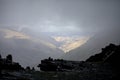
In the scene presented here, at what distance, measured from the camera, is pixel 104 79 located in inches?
830

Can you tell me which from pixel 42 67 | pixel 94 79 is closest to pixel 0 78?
pixel 94 79

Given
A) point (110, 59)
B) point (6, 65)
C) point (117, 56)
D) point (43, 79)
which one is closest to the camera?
point (43, 79)

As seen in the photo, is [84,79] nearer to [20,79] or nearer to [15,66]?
[20,79]

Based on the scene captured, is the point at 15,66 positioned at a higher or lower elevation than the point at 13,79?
higher

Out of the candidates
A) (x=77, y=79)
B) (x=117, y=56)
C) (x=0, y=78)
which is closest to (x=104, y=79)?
(x=77, y=79)

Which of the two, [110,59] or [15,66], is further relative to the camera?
[110,59]

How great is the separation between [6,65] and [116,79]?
47.3 ft

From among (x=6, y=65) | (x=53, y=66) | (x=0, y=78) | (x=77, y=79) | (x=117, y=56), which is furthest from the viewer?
(x=117, y=56)

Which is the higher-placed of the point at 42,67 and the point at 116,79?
the point at 42,67

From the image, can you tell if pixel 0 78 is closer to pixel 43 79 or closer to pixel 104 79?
pixel 43 79

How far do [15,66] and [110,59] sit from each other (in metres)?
22.6

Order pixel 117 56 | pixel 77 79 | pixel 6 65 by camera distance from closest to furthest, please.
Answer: pixel 77 79
pixel 6 65
pixel 117 56

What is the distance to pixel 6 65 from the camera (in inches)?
1000

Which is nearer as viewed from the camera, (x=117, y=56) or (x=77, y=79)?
(x=77, y=79)
